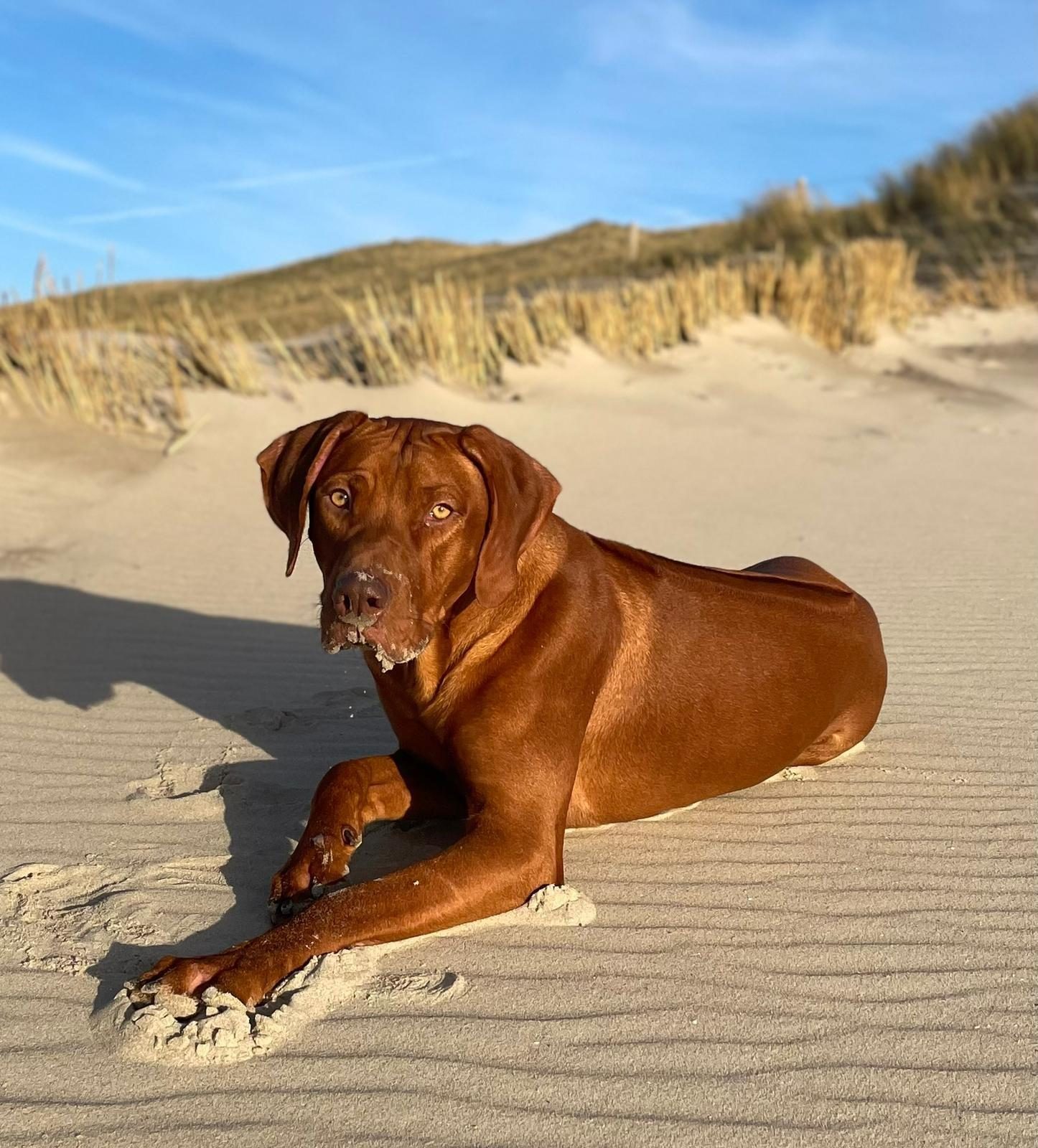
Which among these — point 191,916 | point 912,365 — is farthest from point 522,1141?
point 912,365

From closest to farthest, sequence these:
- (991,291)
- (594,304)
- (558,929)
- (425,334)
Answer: (558,929) < (425,334) < (594,304) < (991,291)

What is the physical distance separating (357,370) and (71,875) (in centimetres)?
1117

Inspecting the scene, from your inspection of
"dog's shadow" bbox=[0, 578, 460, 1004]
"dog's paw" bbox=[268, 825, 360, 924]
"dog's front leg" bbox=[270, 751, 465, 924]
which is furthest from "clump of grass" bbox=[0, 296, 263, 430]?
"dog's paw" bbox=[268, 825, 360, 924]

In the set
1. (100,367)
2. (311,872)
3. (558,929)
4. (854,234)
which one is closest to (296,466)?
(311,872)

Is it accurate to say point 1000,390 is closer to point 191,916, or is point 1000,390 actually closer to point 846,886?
point 846,886

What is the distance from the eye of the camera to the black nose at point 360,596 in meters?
3.21

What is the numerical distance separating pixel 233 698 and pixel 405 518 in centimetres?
265

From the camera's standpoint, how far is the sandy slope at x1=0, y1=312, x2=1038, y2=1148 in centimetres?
257

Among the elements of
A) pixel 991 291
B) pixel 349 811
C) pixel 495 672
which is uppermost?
pixel 991 291

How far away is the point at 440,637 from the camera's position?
3.68m

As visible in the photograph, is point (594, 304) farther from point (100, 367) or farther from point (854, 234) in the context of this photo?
point (854, 234)

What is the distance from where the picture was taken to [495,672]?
3.63 m

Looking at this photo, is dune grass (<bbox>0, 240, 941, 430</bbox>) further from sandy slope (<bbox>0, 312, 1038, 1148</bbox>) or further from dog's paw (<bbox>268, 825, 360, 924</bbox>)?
dog's paw (<bbox>268, 825, 360, 924</bbox>)

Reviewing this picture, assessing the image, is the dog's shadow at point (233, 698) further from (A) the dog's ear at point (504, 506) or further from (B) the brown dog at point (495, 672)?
(A) the dog's ear at point (504, 506)
